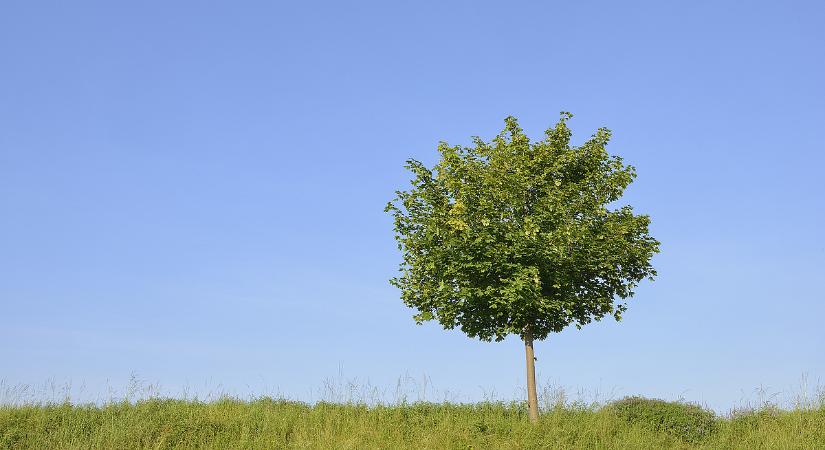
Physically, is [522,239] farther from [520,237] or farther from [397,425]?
[397,425]

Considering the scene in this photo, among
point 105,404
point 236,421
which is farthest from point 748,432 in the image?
point 105,404

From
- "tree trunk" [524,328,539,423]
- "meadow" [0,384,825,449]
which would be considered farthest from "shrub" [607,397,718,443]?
"tree trunk" [524,328,539,423]

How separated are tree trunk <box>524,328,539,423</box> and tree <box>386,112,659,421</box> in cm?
3

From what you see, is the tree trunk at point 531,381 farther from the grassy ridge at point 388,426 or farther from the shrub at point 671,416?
the shrub at point 671,416

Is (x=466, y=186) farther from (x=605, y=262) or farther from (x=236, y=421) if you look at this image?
(x=236, y=421)

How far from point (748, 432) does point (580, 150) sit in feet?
34.3

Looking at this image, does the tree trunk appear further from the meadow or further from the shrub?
the shrub

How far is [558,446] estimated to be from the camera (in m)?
19.8

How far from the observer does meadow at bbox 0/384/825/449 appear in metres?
19.5

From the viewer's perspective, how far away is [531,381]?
22859 millimetres

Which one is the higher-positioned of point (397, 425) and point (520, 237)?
point (520, 237)

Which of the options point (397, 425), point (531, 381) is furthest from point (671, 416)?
point (397, 425)

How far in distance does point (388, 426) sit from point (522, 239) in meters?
6.67

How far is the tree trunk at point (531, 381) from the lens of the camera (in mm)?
22395
